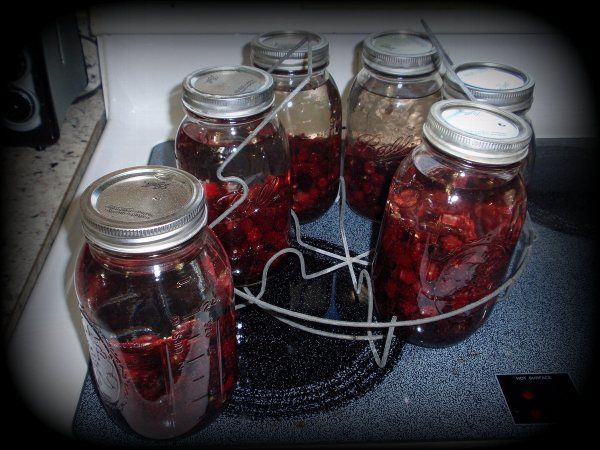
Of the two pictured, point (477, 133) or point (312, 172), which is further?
point (312, 172)

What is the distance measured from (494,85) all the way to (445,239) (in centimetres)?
23

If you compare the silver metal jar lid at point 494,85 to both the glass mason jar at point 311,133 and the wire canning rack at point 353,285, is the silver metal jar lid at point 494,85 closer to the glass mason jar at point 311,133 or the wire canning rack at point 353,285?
the wire canning rack at point 353,285

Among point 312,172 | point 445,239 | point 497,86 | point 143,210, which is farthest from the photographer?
point 312,172

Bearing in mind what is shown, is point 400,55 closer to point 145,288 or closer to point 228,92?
point 228,92

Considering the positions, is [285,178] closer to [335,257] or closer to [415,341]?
[335,257]

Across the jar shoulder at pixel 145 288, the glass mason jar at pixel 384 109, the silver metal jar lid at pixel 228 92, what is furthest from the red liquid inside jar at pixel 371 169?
the jar shoulder at pixel 145 288

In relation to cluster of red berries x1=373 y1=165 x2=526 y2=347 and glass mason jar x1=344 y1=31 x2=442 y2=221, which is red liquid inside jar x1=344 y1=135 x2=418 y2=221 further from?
cluster of red berries x1=373 y1=165 x2=526 y2=347

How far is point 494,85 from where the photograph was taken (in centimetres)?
61

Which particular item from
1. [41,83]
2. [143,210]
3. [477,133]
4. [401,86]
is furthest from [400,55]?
[41,83]

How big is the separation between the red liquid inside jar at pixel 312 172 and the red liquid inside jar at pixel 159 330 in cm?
27

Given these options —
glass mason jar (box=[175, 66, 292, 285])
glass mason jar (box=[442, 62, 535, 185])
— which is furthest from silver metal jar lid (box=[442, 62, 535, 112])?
glass mason jar (box=[175, 66, 292, 285])

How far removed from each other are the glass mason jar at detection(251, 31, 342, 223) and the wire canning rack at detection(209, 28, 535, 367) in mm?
33

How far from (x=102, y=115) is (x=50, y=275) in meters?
0.42

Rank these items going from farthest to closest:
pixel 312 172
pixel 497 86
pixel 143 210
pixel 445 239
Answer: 1. pixel 312 172
2. pixel 497 86
3. pixel 445 239
4. pixel 143 210
